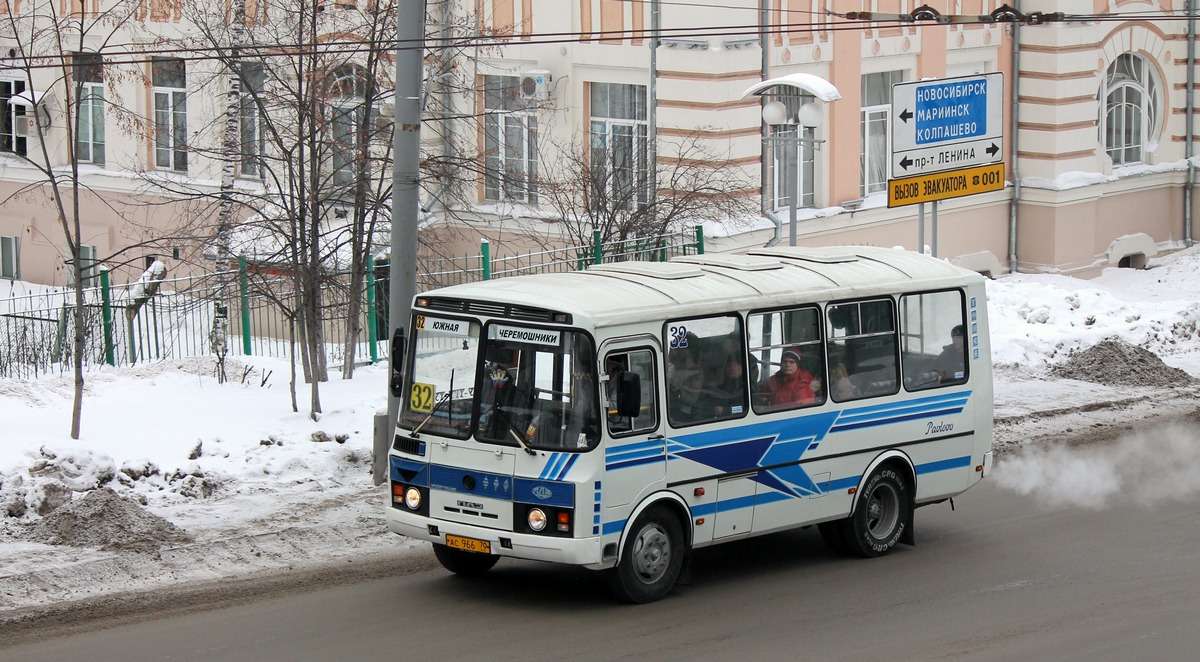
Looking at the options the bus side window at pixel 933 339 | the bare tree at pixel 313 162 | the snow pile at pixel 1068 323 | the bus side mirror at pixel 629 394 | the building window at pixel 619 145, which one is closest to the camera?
the bus side mirror at pixel 629 394

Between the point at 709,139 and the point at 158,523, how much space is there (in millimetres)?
13588

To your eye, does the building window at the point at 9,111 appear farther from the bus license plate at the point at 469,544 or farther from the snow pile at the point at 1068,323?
the bus license plate at the point at 469,544

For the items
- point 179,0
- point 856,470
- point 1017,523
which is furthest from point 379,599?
point 179,0

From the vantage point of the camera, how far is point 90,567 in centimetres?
1163

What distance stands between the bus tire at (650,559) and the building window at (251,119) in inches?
309

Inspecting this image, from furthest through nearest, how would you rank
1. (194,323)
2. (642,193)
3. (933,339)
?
(642,193)
(194,323)
(933,339)

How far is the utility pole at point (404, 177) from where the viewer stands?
14.2 metres

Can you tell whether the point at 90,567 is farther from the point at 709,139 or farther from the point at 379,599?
the point at 709,139

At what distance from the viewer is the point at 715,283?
38.6 ft

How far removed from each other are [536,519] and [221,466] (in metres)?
4.71

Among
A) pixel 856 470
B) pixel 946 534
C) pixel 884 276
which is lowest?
pixel 946 534

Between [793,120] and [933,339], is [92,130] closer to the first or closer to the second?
[793,120]

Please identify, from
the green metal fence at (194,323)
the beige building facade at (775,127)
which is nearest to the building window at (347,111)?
the beige building facade at (775,127)

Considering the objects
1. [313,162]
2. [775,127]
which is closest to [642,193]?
[775,127]
